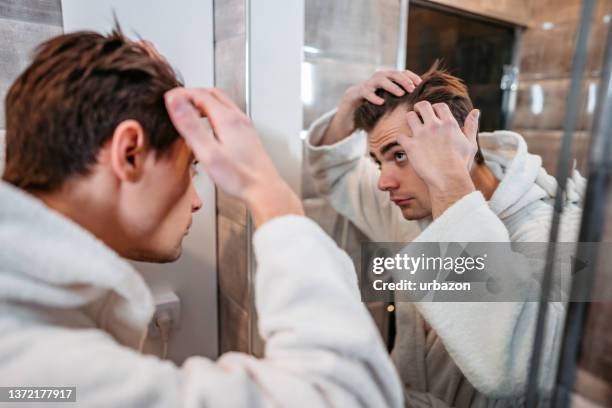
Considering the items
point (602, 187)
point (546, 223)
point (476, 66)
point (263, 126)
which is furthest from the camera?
point (263, 126)

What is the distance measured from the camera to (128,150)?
467mm

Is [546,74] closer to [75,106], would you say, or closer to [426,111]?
[426,111]

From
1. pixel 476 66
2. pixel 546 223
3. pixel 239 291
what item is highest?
pixel 476 66

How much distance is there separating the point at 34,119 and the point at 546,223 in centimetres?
63

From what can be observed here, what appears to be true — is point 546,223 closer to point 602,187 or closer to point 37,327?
point 602,187

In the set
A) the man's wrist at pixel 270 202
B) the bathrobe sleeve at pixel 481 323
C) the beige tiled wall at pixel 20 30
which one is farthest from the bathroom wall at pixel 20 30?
the bathrobe sleeve at pixel 481 323

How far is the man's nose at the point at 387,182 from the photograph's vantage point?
65cm

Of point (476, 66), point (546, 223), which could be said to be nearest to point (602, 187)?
point (546, 223)

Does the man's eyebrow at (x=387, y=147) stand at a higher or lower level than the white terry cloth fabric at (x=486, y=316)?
higher

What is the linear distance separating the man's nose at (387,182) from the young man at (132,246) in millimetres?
248

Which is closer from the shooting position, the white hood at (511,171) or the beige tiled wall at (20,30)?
the white hood at (511,171)

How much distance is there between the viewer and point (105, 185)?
474 mm

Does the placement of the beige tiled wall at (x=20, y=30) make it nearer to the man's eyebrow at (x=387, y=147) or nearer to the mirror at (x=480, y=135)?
the mirror at (x=480, y=135)

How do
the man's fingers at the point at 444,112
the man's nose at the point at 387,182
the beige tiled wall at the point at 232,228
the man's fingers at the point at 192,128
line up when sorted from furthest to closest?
the beige tiled wall at the point at 232,228 → the man's nose at the point at 387,182 → the man's fingers at the point at 444,112 → the man's fingers at the point at 192,128
